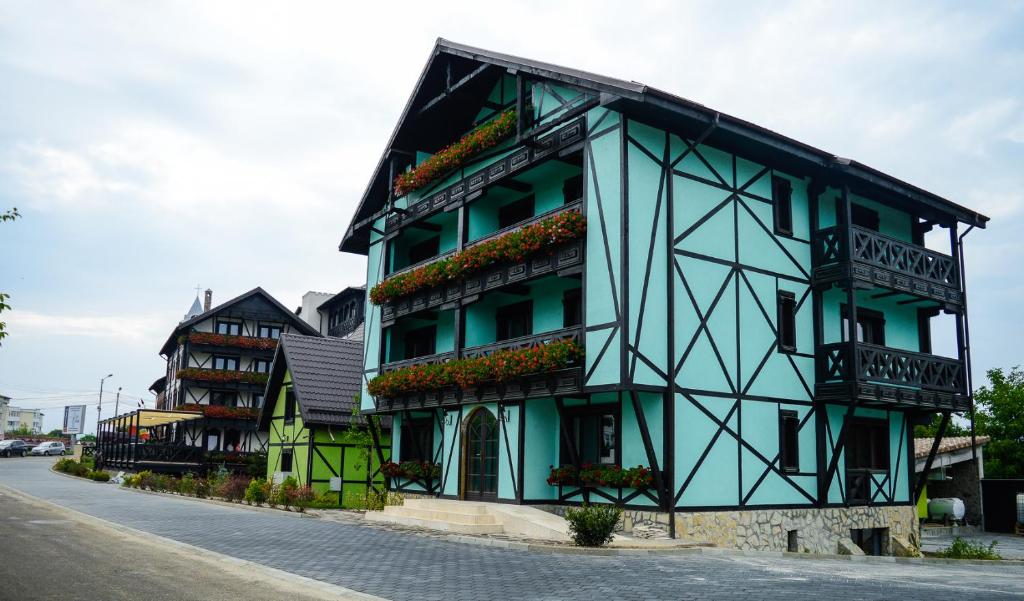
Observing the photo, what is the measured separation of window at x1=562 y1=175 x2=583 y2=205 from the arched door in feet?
19.6

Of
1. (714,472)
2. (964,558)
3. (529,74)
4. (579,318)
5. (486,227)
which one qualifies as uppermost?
(529,74)

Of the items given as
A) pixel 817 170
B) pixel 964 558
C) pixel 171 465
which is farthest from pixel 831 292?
pixel 171 465

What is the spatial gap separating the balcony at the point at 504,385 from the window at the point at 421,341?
1.55 metres

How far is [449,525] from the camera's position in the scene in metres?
19.8

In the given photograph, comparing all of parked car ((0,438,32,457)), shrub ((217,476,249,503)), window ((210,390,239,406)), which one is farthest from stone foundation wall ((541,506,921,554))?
parked car ((0,438,32,457))

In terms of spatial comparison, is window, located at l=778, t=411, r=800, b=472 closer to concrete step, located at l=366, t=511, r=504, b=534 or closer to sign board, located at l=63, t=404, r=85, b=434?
concrete step, located at l=366, t=511, r=504, b=534

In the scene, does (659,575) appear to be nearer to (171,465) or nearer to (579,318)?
(579,318)

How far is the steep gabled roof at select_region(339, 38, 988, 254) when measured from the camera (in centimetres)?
1886

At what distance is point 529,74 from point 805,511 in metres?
12.9

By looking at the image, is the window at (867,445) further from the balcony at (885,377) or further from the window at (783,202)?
the window at (783,202)

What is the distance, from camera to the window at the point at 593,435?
19.6 meters

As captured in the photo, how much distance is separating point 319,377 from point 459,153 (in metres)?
13.2

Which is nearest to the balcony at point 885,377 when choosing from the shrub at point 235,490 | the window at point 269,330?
the shrub at point 235,490

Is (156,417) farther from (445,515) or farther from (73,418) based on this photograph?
(73,418)
